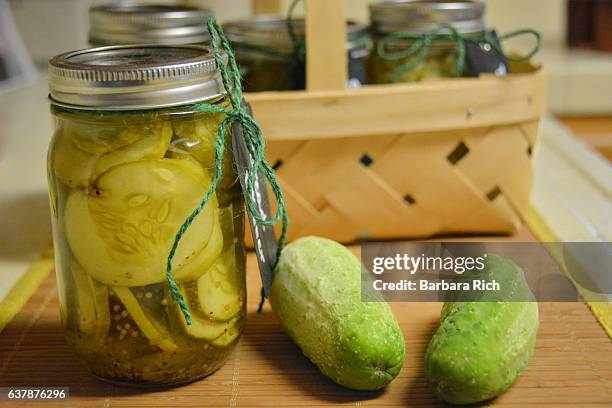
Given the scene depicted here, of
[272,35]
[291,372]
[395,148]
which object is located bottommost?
[291,372]

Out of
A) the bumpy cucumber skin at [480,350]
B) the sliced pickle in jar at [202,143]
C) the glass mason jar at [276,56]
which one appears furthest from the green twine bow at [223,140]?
the glass mason jar at [276,56]

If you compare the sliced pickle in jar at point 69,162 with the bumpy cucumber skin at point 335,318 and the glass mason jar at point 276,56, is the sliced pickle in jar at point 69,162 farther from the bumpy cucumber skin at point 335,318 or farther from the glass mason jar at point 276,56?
the glass mason jar at point 276,56

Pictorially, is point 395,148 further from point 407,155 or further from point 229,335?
point 229,335

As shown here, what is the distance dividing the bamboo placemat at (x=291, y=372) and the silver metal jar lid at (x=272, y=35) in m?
0.31

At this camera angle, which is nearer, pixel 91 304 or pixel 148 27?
pixel 91 304

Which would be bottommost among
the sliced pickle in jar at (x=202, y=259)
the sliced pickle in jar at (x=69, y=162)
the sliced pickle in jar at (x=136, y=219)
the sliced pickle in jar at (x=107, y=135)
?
the sliced pickle in jar at (x=202, y=259)

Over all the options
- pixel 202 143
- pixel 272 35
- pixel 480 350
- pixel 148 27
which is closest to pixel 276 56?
pixel 272 35

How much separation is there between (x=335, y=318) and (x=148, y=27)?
427 millimetres

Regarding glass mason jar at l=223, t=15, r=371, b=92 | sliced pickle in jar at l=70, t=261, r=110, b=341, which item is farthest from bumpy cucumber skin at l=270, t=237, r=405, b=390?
glass mason jar at l=223, t=15, r=371, b=92

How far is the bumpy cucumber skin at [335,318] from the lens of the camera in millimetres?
576

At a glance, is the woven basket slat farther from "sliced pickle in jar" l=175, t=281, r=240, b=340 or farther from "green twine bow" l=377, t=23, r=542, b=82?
"sliced pickle in jar" l=175, t=281, r=240, b=340

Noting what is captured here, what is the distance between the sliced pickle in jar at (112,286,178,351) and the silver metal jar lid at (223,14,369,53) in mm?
406

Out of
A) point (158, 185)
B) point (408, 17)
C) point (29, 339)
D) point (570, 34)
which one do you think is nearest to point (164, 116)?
point (158, 185)

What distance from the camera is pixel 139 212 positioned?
0.56m
